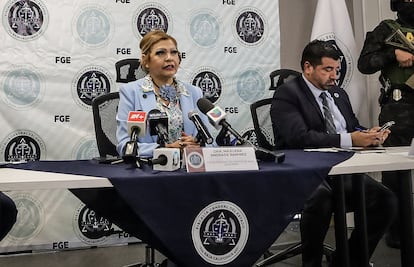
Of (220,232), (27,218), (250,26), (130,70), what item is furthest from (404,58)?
(27,218)

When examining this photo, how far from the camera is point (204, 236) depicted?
50.1 inches

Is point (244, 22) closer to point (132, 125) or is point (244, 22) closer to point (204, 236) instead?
point (132, 125)

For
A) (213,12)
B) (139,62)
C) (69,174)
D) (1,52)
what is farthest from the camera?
(213,12)

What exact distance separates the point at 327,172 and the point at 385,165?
0.70ft

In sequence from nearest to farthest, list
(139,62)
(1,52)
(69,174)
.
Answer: (69,174) < (139,62) < (1,52)

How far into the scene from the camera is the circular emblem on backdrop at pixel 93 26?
9.67 feet

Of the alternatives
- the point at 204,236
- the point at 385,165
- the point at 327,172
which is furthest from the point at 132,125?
the point at 385,165

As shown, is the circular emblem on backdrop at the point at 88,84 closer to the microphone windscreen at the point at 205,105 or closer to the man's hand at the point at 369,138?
the microphone windscreen at the point at 205,105

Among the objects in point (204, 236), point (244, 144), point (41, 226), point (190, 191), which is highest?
point (244, 144)

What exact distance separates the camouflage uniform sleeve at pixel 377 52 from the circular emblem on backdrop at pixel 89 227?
200 cm

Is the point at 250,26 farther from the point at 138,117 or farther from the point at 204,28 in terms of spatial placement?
the point at 138,117

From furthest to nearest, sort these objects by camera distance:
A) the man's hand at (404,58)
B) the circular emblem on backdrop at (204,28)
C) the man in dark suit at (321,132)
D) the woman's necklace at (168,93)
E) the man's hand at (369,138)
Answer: the circular emblem on backdrop at (204,28) < the man's hand at (404,58) < the woman's necklace at (168,93) < the man's hand at (369,138) < the man in dark suit at (321,132)

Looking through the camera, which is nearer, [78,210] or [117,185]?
[117,185]

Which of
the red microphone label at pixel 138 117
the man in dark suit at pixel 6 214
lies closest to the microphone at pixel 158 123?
the red microphone label at pixel 138 117
